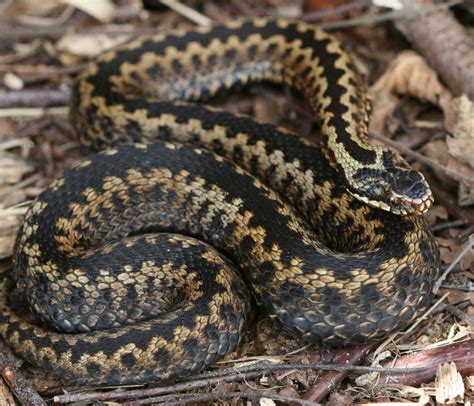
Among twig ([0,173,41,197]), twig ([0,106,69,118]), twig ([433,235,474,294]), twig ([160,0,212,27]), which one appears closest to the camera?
twig ([433,235,474,294])

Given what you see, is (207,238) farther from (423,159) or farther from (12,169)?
(12,169)

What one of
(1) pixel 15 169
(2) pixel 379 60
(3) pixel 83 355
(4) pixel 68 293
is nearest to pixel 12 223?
(1) pixel 15 169

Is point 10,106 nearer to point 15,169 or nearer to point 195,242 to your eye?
point 15,169

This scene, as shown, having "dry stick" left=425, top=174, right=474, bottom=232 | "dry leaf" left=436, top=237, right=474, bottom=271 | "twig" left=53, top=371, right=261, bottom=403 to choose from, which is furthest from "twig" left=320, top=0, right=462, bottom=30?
"twig" left=53, top=371, right=261, bottom=403

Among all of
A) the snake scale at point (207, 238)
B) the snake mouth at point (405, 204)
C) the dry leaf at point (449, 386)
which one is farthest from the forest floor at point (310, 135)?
the snake mouth at point (405, 204)

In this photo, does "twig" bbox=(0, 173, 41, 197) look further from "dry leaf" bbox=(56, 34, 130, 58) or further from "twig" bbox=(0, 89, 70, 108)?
"dry leaf" bbox=(56, 34, 130, 58)

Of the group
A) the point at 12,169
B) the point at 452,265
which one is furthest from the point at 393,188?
the point at 12,169
